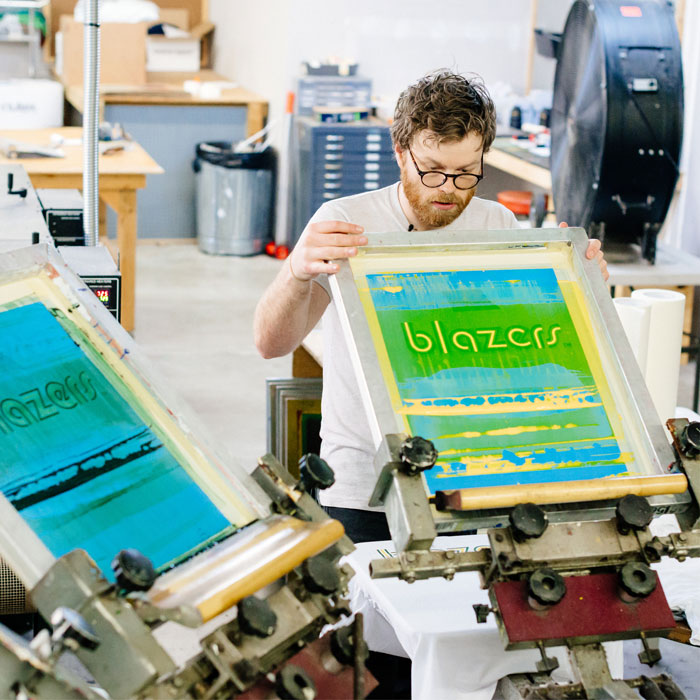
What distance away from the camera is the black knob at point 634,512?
128 cm

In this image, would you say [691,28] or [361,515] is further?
[691,28]

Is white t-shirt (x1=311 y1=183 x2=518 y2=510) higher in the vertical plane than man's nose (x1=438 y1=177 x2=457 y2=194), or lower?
lower

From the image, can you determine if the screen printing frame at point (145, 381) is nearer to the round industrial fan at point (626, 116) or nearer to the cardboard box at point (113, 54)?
the round industrial fan at point (626, 116)

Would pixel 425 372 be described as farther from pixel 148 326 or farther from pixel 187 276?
pixel 187 276

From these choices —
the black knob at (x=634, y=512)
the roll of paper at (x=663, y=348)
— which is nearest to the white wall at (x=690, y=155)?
the roll of paper at (x=663, y=348)

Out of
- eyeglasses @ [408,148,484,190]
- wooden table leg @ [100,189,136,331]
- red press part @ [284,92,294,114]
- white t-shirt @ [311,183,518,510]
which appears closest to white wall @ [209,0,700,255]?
red press part @ [284,92,294,114]

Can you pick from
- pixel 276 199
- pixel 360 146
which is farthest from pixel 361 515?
pixel 276 199

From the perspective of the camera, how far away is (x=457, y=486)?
1.33m

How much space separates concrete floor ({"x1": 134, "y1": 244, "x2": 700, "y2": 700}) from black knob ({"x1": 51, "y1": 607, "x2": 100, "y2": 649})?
2277 mm

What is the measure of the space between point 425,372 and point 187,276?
473 cm

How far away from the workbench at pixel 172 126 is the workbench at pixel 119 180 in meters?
1.38

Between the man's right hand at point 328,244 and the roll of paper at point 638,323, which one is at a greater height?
the man's right hand at point 328,244

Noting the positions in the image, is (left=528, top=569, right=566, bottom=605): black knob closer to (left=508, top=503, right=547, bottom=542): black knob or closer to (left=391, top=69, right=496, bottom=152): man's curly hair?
(left=508, top=503, right=547, bottom=542): black knob

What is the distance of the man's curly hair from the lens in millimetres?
1702
